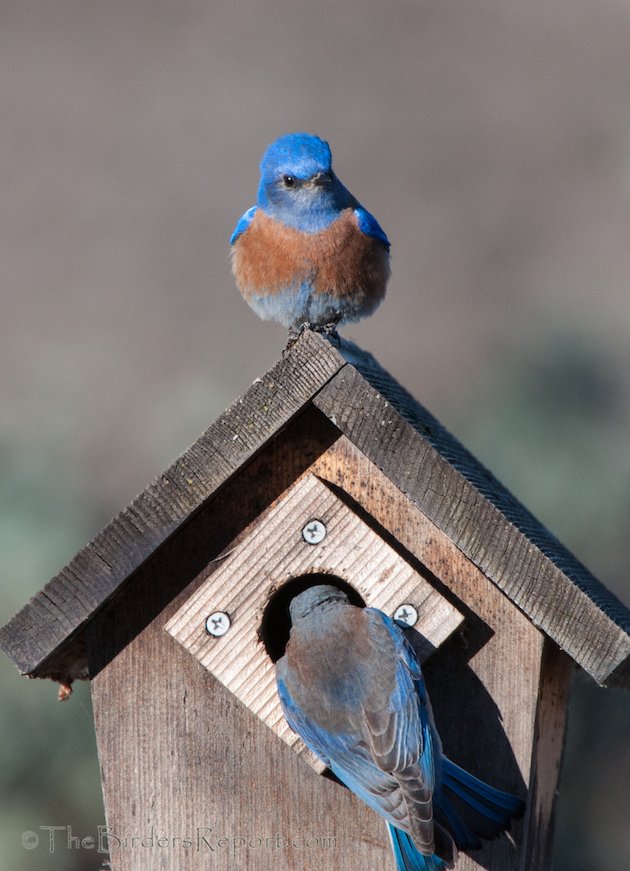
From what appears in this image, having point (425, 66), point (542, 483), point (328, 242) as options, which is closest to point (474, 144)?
point (425, 66)

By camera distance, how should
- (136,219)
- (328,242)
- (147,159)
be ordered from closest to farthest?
1. (328,242)
2. (136,219)
3. (147,159)

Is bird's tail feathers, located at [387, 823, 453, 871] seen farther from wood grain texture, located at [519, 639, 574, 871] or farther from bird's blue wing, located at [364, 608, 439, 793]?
wood grain texture, located at [519, 639, 574, 871]

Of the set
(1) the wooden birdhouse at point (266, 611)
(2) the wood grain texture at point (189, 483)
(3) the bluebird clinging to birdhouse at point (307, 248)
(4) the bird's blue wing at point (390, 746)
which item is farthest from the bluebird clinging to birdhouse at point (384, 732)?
(3) the bluebird clinging to birdhouse at point (307, 248)

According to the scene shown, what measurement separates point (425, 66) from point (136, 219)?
5.51 metres

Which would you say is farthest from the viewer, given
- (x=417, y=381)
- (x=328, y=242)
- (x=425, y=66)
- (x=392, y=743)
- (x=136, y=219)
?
(x=425, y=66)

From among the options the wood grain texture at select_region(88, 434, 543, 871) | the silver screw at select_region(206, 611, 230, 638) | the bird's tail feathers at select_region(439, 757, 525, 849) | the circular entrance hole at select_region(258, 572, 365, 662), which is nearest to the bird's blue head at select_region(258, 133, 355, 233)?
the wood grain texture at select_region(88, 434, 543, 871)

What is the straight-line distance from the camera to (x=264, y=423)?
3.27 m

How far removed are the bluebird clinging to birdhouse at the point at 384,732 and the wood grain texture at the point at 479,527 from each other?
0.30 meters

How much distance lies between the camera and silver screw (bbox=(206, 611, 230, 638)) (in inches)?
133

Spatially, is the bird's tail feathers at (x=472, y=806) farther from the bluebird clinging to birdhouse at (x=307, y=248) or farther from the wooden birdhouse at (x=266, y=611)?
the bluebird clinging to birdhouse at (x=307, y=248)

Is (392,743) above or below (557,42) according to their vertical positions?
below

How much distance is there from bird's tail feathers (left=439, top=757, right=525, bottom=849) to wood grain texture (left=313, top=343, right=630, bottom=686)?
386mm

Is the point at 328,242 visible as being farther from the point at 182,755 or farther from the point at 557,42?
the point at 557,42

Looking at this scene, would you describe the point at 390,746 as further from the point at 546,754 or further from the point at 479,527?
the point at 546,754
